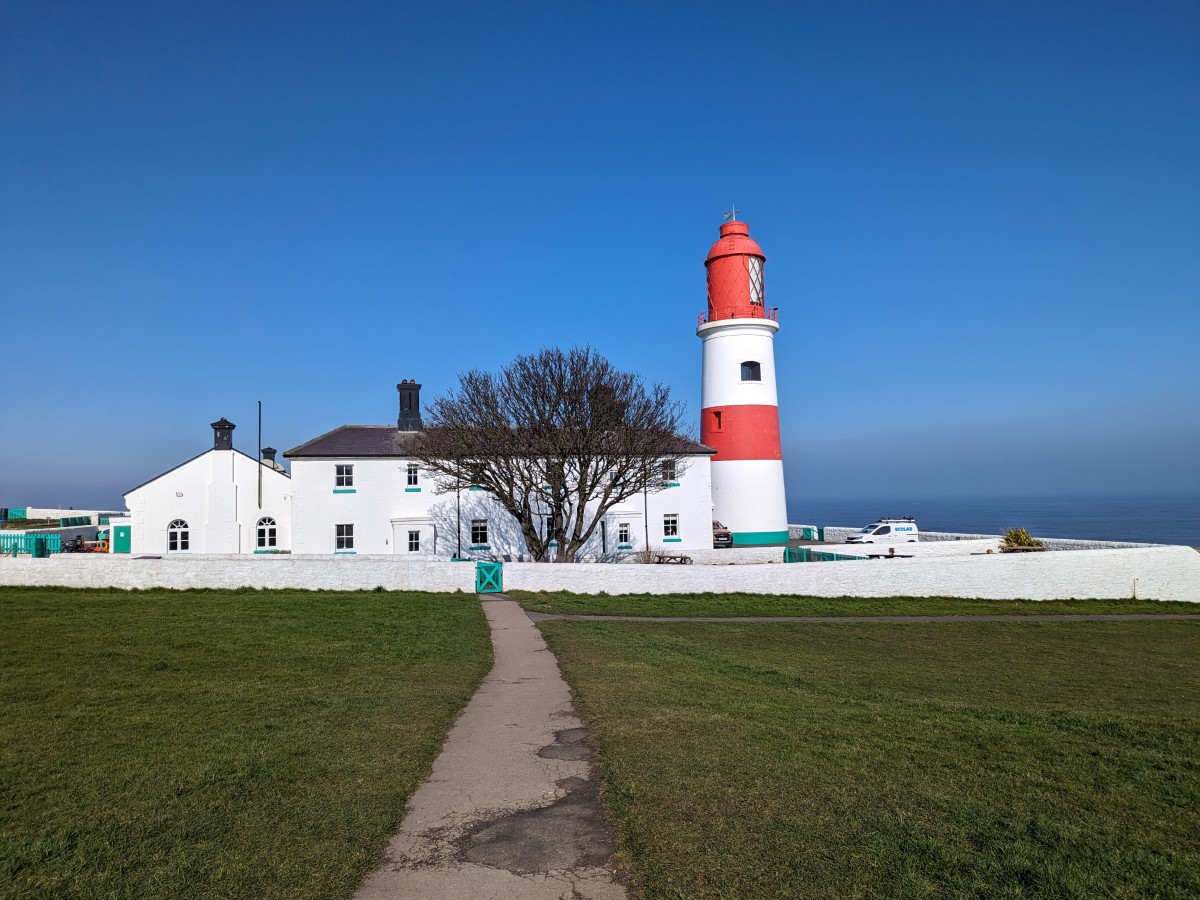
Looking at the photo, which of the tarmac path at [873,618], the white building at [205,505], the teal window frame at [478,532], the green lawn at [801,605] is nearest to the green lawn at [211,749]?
the tarmac path at [873,618]

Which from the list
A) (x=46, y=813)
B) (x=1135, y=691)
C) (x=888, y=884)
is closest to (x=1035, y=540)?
(x=1135, y=691)

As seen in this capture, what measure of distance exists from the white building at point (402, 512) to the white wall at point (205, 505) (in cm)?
306

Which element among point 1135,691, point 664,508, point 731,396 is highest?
point 731,396

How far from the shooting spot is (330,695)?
10344 mm

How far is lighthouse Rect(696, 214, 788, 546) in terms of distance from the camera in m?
37.0

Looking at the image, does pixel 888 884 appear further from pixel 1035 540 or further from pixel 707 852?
pixel 1035 540

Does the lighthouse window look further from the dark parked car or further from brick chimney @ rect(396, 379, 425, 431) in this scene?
brick chimney @ rect(396, 379, 425, 431)

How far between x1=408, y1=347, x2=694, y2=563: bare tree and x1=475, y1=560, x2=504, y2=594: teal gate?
5872 millimetres

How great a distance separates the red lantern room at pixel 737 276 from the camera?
3694 centimetres

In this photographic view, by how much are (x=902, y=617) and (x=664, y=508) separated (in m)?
14.9

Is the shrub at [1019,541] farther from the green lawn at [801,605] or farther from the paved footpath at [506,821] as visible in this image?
the paved footpath at [506,821]

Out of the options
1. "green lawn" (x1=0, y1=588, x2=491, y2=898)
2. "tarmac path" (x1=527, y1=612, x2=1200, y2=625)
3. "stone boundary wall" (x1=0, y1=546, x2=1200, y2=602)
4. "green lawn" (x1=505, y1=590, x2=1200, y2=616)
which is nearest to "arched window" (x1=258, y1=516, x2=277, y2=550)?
"stone boundary wall" (x1=0, y1=546, x2=1200, y2=602)

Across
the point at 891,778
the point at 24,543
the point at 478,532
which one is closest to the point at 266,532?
the point at 24,543

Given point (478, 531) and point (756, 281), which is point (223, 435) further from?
point (756, 281)
